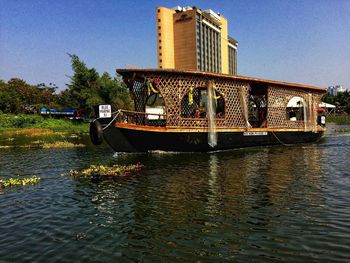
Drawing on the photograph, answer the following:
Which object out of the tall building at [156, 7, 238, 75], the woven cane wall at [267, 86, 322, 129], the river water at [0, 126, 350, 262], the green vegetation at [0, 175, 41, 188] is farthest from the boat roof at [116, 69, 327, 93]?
the tall building at [156, 7, 238, 75]

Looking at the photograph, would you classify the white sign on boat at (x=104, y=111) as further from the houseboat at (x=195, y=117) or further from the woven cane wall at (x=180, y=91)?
the woven cane wall at (x=180, y=91)

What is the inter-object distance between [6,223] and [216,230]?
5.42m

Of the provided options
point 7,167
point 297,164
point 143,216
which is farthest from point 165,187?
point 7,167

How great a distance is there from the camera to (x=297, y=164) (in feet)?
51.6

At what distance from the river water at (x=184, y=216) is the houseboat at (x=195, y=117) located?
4.58 metres

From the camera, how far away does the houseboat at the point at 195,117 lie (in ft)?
61.5

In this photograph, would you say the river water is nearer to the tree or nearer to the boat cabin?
the boat cabin

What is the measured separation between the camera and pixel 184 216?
8281 mm

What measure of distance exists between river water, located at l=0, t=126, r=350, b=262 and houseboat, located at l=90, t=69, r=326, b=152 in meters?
4.58

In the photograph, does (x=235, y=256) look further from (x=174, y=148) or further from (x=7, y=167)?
(x=7, y=167)

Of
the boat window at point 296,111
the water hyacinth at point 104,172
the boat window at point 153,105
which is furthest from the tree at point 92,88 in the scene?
the water hyacinth at point 104,172

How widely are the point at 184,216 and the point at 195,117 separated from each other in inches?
542

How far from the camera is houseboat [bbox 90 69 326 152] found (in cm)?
1875

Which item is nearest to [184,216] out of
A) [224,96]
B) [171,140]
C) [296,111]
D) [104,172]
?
[104,172]
